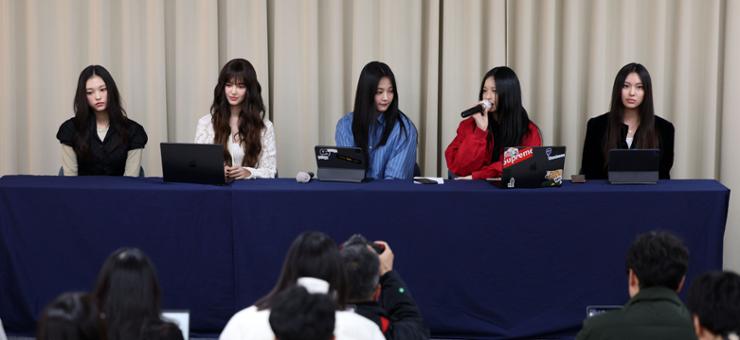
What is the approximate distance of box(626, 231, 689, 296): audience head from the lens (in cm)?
274

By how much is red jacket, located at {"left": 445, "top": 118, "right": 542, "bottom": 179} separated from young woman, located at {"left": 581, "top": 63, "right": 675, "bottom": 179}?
13.6 inches

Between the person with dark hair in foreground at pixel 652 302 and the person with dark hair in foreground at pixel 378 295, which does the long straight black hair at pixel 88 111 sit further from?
the person with dark hair in foreground at pixel 652 302

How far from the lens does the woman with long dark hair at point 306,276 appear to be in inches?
100

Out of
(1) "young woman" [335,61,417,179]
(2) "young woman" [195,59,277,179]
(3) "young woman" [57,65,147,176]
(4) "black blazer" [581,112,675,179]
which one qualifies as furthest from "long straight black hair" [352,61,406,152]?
(3) "young woman" [57,65,147,176]

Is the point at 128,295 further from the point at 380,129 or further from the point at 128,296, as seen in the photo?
the point at 380,129

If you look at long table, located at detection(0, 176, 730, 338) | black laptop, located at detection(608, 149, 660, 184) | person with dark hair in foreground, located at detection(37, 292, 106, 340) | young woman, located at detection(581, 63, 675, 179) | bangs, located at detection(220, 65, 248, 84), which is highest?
bangs, located at detection(220, 65, 248, 84)

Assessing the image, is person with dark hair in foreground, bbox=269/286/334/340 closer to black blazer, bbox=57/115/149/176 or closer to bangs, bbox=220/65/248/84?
bangs, bbox=220/65/248/84

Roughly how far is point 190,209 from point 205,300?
0.46 meters

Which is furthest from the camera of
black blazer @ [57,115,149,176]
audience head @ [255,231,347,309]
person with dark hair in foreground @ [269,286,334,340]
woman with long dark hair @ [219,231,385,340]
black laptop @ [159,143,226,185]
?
black blazer @ [57,115,149,176]

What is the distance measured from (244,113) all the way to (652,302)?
319 cm

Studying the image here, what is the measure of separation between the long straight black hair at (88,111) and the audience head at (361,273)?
287 centimetres

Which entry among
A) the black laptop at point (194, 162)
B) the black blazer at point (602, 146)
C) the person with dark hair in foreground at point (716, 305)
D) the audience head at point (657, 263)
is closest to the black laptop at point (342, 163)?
the black laptop at point (194, 162)

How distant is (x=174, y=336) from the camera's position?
221 cm

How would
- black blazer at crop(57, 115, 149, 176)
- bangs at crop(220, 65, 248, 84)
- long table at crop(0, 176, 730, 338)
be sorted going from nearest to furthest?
1. long table at crop(0, 176, 730, 338)
2. bangs at crop(220, 65, 248, 84)
3. black blazer at crop(57, 115, 149, 176)
